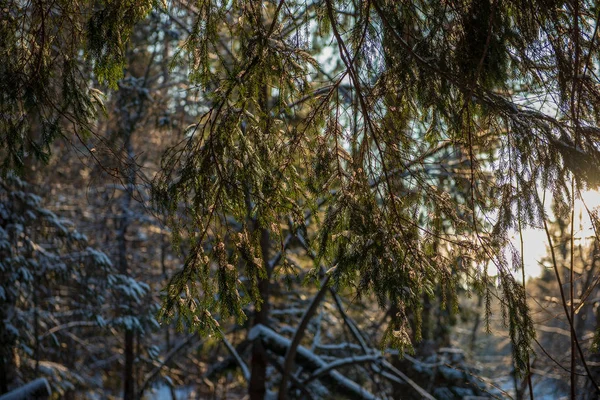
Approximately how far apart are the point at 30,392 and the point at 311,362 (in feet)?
12.7

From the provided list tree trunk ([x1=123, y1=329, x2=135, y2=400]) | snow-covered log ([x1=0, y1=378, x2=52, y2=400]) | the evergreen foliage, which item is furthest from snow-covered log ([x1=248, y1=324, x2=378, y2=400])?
tree trunk ([x1=123, y1=329, x2=135, y2=400])

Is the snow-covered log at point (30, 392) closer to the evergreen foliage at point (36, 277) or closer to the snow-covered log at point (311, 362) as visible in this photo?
the evergreen foliage at point (36, 277)

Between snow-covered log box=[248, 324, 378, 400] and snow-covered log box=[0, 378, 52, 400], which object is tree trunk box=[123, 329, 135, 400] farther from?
snow-covered log box=[0, 378, 52, 400]

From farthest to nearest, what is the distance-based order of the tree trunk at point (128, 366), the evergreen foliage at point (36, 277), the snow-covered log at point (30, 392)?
the tree trunk at point (128, 366)
the evergreen foliage at point (36, 277)
the snow-covered log at point (30, 392)

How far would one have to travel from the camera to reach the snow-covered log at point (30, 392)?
5.90 m

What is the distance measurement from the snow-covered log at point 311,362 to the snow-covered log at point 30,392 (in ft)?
10.1

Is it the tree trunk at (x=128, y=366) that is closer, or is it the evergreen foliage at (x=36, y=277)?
the evergreen foliage at (x=36, y=277)

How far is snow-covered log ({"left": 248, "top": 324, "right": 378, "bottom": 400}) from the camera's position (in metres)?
7.90

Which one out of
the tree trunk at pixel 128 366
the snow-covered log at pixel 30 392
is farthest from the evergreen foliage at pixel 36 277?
the snow-covered log at pixel 30 392

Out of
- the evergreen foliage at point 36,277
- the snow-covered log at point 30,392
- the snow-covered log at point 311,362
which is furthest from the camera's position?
the evergreen foliage at point 36,277

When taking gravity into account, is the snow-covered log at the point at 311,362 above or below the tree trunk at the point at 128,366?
above

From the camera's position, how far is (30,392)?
6.10m

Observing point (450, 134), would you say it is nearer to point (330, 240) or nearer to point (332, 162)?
point (332, 162)

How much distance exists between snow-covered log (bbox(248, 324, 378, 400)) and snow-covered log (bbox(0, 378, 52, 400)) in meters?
3.07
